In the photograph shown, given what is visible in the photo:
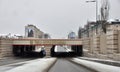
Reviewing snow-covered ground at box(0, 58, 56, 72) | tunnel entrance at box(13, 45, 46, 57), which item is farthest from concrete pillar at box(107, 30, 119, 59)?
tunnel entrance at box(13, 45, 46, 57)

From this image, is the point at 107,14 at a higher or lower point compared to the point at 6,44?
higher

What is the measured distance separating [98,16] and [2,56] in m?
34.2

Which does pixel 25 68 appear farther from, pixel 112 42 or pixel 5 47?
pixel 5 47

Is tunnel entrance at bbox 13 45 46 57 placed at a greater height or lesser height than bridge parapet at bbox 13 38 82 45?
lesser

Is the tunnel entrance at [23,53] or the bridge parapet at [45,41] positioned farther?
the tunnel entrance at [23,53]

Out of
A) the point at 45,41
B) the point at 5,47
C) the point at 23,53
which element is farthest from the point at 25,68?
the point at 23,53

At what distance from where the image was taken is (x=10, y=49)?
4451 inches

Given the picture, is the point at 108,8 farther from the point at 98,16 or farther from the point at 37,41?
the point at 37,41

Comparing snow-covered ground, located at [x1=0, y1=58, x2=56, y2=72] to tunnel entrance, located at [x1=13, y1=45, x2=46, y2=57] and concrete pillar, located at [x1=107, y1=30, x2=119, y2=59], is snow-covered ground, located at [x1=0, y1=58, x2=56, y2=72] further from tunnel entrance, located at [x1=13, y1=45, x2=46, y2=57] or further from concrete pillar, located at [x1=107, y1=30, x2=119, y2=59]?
tunnel entrance, located at [x1=13, y1=45, x2=46, y2=57]

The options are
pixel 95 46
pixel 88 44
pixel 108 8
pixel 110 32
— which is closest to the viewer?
pixel 110 32

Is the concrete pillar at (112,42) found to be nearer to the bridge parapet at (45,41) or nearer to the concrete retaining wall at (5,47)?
the concrete retaining wall at (5,47)

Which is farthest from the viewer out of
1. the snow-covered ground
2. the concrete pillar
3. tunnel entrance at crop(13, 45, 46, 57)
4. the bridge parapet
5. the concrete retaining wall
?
tunnel entrance at crop(13, 45, 46, 57)

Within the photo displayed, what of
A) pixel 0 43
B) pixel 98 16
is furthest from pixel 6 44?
pixel 98 16

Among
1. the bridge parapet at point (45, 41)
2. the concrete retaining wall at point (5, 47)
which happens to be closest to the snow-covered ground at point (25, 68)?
the concrete retaining wall at point (5, 47)
